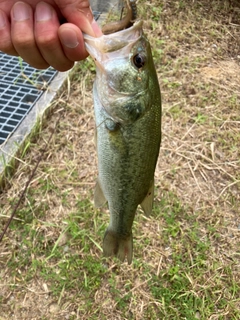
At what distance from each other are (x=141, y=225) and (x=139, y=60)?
1484 millimetres

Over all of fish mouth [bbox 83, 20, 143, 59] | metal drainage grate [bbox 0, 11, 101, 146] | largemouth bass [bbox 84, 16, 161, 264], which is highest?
fish mouth [bbox 83, 20, 143, 59]

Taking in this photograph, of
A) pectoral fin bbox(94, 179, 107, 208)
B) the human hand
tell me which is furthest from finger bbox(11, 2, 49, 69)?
pectoral fin bbox(94, 179, 107, 208)

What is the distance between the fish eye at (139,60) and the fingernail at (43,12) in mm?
292

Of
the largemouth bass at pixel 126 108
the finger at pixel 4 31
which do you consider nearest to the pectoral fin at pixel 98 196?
the largemouth bass at pixel 126 108

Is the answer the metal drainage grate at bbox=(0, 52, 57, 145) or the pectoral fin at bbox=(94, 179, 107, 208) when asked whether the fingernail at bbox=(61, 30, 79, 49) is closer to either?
the pectoral fin at bbox=(94, 179, 107, 208)

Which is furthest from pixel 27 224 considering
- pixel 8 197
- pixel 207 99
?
pixel 207 99

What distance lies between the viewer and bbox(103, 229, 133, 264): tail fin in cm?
162

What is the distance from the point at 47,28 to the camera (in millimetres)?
1181

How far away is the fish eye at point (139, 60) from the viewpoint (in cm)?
124

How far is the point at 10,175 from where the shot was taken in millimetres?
2670

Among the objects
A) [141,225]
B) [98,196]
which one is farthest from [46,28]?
[141,225]

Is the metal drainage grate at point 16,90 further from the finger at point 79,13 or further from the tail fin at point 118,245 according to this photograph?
the finger at point 79,13

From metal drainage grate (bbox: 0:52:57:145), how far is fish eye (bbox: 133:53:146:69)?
1806 millimetres

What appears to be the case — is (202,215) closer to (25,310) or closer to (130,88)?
(25,310)
